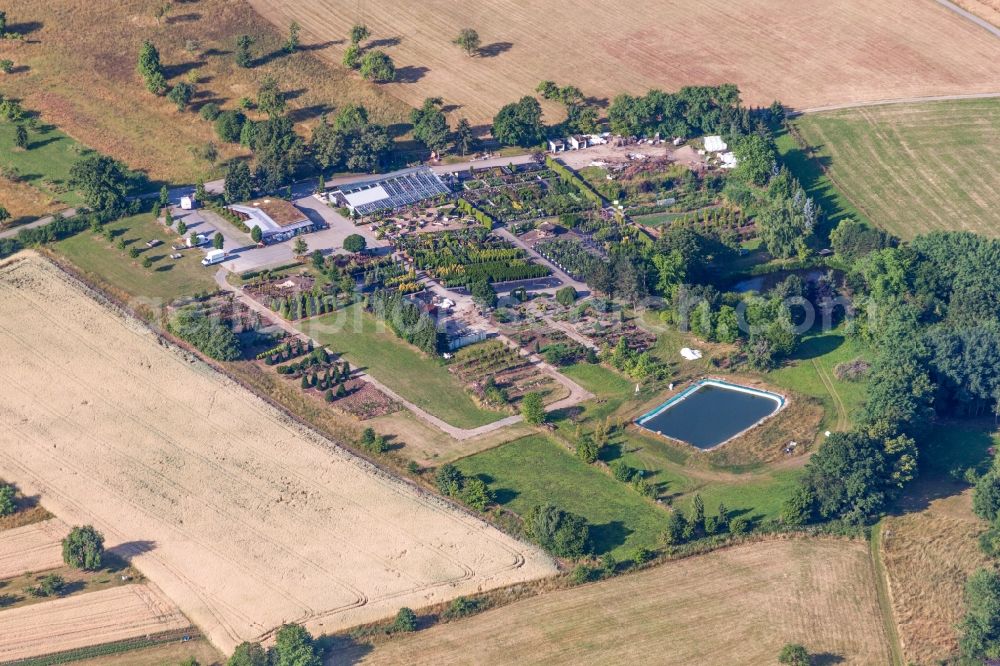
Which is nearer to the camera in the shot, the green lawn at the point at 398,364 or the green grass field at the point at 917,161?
the green lawn at the point at 398,364

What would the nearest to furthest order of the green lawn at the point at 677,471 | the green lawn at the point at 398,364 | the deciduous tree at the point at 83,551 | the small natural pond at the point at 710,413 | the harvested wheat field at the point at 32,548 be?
the deciduous tree at the point at 83,551
the harvested wheat field at the point at 32,548
the green lawn at the point at 677,471
the small natural pond at the point at 710,413
the green lawn at the point at 398,364

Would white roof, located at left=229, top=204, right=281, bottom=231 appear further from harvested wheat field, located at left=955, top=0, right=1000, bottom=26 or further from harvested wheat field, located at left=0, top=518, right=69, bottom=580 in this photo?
harvested wheat field, located at left=955, top=0, right=1000, bottom=26

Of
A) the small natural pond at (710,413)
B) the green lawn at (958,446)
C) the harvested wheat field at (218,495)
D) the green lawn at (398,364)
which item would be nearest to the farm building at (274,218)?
the green lawn at (398,364)

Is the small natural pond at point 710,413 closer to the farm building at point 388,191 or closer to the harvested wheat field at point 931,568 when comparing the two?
the harvested wheat field at point 931,568

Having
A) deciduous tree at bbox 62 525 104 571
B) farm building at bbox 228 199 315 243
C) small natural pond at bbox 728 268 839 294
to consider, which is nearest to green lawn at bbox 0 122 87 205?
farm building at bbox 228 199 315 243

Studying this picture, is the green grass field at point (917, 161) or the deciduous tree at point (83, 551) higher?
the green grass field at point (917, 161)

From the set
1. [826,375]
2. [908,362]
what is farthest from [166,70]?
[908,362]

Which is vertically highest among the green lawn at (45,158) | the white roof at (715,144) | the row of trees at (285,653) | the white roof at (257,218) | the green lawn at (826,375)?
the white roof at (715,144)
